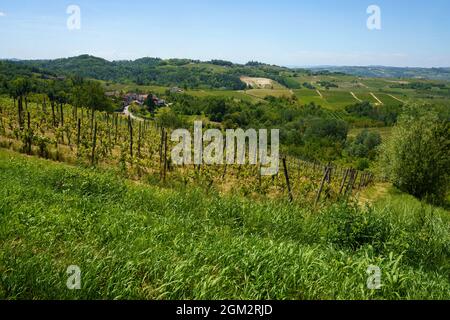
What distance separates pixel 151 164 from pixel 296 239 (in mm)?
13009

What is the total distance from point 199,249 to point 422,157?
22.5 metres

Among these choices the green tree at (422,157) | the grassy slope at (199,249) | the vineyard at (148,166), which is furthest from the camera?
the green tree at (422,157)

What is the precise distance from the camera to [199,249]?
17.1 ft

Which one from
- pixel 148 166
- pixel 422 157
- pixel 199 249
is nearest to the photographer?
pixel 199 249

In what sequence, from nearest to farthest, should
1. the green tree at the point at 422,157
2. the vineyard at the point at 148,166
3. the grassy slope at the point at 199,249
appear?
1. the grassy slope at the point at 199,249
2. the vineyard at the point at 148,166
3. the green tree at the point at 422,157

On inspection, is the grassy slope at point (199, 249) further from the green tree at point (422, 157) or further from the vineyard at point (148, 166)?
the green tree at point (422, 157)

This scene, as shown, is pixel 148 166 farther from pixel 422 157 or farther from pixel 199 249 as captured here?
pixel 422 157

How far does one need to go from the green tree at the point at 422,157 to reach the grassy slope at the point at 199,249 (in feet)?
55.2

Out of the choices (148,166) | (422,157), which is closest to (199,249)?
(148,166)

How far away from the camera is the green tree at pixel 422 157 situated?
74.9 feet

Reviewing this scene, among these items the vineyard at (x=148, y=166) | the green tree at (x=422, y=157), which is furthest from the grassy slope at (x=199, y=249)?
the green tree at (x=422, y=157)

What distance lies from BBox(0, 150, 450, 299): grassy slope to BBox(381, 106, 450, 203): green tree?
55.2 feet

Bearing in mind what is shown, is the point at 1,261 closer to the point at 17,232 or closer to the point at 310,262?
the point at 17,232
